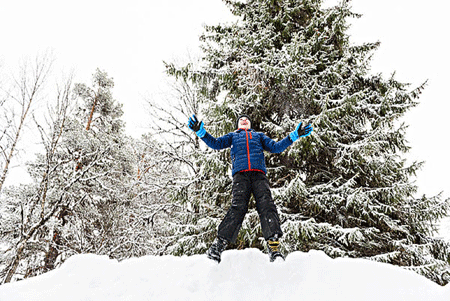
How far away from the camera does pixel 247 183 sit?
391cm

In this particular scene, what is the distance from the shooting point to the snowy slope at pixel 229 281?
2.46 meters

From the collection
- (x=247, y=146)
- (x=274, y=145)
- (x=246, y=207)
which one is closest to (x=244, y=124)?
(x=247, y=146)

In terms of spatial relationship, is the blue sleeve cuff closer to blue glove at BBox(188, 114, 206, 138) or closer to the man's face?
the man's face

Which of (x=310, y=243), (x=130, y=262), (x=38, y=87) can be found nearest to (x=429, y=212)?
(x=310, y=243)

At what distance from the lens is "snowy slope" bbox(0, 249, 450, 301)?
2.46 m

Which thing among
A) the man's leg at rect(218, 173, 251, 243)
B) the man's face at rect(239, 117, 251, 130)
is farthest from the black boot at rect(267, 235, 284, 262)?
the man's face at rect(239, 117, 251, 130)

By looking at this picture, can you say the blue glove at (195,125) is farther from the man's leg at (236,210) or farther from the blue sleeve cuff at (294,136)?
the blue sleeve cuff at (294,136)

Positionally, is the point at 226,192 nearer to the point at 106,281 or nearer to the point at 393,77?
the point at 106,281

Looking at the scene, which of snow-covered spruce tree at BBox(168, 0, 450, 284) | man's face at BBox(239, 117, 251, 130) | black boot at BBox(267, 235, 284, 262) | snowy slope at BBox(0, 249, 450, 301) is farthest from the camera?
snow-covered spruce tree at BBox(168, 0, 450, 284)

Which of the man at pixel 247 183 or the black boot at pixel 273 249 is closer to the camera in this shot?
the black boot at pixel 273 249

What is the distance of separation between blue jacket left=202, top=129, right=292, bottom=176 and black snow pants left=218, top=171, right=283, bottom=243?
0.41ft

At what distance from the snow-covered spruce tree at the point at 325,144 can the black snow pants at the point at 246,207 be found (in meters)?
1.43

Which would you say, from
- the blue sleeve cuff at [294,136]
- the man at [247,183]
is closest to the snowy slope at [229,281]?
the man at [247,183]

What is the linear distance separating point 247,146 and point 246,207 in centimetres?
96
